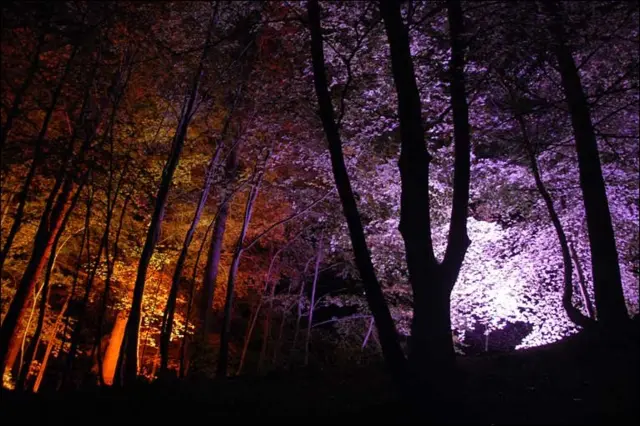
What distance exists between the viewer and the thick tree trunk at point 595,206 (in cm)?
721

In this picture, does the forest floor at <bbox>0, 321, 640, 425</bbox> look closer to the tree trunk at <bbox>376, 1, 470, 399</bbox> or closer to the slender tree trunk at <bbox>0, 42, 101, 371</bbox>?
the tree trunk at <bbox>376, 1, 470, 399</bbox>

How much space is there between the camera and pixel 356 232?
20.8ft

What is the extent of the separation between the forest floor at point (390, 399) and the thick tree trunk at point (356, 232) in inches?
28.5

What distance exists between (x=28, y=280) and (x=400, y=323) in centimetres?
1454

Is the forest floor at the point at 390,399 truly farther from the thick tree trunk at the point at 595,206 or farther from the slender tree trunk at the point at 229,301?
the slender tree trunk at the point at 229,301

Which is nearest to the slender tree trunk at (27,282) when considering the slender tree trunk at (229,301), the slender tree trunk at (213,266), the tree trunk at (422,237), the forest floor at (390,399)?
the forest floor at (390,399)

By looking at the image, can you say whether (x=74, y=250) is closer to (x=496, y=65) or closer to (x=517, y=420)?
(x=496, y=65)

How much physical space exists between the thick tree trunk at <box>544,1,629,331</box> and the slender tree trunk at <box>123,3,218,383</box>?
6.53m

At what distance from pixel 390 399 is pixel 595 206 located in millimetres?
4381

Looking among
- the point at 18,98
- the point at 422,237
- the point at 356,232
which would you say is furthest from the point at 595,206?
the point at 18,98

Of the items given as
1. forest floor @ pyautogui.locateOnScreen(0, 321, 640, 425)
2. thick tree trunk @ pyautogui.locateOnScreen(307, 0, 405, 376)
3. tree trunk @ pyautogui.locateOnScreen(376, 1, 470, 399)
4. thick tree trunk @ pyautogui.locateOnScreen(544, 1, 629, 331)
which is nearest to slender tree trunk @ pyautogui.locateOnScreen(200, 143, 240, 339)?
forest floor @ pyautogui.locateOnScreen(0, 321, 640, 425)

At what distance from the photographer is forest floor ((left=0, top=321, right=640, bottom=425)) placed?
5363 mm

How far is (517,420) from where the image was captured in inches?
204

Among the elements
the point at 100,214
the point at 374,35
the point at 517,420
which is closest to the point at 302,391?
the point at 517,420
